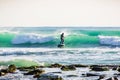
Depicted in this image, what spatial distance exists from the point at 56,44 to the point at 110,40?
59 cm

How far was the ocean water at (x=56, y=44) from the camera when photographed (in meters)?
3.07

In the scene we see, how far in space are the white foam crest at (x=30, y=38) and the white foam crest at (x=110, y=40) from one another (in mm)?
532

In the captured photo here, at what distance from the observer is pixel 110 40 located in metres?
3.11

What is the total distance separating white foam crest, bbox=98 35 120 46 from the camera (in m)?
3.10

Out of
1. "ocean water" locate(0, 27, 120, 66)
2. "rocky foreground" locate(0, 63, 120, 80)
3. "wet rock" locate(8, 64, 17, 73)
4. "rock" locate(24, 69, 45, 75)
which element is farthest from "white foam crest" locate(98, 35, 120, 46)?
"wet rock" locate(8, 64, 17, 73)

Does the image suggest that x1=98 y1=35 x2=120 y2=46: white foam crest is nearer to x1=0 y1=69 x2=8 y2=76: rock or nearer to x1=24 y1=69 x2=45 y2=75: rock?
x1=24 y1=69 x2=45 y2=75: rock

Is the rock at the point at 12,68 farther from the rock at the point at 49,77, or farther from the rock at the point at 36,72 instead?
the rock at the point at 49,77

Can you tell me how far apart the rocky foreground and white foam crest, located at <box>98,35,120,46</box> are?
253 millimetres

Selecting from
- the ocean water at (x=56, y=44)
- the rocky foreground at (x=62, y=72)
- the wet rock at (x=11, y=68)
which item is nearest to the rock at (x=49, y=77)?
the rocky foreground at (x=62, y=72)
